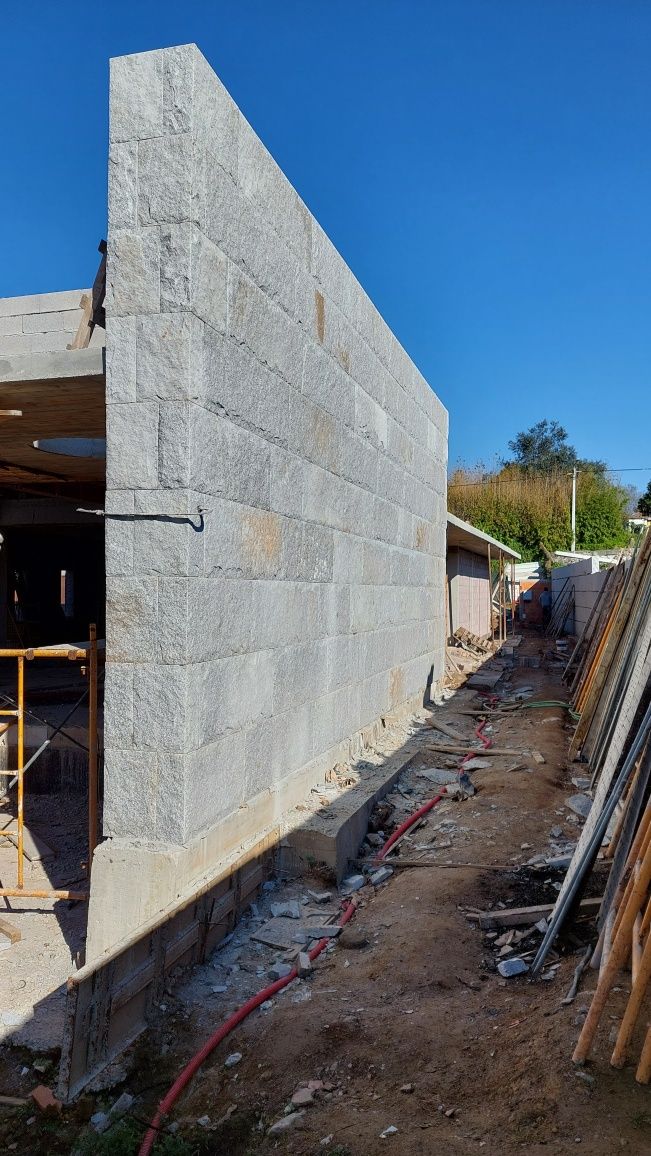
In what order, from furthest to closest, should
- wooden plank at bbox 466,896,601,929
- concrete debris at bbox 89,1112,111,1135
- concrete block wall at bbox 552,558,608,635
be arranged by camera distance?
concrete block wall at bbox 552,558,608,635 → wooden plank at bbox 466,896,601,929 → concrete debris at bbox 89,1112,111,1135

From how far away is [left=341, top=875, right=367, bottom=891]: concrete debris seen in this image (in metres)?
5.18

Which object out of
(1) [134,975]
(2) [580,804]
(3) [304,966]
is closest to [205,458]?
(1) [134,975]

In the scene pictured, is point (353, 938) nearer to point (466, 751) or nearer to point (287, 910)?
point (287, 910)

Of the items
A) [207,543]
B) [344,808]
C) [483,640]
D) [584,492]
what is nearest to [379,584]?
[344,808]

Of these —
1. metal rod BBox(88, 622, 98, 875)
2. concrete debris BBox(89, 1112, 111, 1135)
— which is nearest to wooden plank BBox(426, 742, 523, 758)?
metal rod BBox(88, 622, 98, 875)

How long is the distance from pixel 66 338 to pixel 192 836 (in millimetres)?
5755

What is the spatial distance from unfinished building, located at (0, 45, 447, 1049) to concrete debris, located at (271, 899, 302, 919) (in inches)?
16.8

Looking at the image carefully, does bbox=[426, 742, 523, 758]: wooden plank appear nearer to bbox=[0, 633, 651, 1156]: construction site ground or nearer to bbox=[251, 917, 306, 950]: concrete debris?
bbox=[0, 633, 651, 1156]: construction site ground

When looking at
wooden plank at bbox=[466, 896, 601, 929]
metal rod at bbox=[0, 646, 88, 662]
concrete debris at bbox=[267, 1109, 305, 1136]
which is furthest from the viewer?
metal rod at bbox=[0, 646, 88, 662]

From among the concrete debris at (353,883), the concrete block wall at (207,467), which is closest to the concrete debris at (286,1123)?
the concrete block wall at (207,467)

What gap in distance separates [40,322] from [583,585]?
15269mm

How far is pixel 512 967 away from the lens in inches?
146

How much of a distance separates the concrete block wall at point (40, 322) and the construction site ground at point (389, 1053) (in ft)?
19.0

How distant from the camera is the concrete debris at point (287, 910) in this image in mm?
4676
